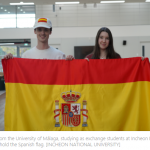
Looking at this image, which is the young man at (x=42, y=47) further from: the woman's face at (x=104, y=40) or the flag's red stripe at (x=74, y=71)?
the woman's face at (x=104, y=40)

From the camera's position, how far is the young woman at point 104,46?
201cm

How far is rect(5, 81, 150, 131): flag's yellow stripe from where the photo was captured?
6.05ft

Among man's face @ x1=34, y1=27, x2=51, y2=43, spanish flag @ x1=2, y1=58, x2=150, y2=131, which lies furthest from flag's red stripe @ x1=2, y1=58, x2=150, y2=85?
man's face @ x1=34, y1=27, x2=51, y2=43

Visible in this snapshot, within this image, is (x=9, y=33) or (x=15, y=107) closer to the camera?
(x=15, y=107)

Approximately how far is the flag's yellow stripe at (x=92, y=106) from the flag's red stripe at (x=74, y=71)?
56 millimetres

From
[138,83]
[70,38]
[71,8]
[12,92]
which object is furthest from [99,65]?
[71,8]

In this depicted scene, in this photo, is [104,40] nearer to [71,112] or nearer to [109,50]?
[109,50]

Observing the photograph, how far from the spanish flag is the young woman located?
5.2 inches

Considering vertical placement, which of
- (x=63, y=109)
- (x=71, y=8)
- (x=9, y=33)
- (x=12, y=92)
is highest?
(x=71, y=8)

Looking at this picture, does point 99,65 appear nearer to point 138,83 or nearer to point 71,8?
point 138,83

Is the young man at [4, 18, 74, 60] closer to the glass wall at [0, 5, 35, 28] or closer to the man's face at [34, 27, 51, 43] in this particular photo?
the man's face at [34, 27, 51, 43]

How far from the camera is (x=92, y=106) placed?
1871 mm
